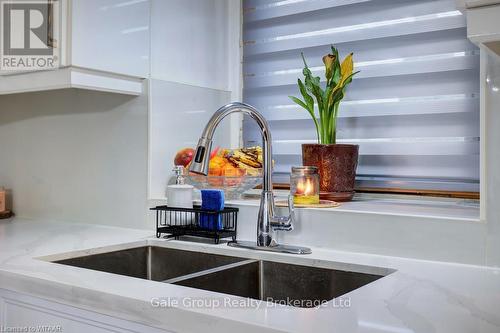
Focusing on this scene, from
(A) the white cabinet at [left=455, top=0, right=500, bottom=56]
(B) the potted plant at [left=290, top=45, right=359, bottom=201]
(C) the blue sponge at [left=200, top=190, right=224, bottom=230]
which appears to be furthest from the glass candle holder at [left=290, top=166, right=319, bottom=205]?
(A) the white cabinet at [left=455, top=0, right=500, bottom=56]

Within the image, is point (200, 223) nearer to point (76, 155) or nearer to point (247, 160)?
point (247, 160)

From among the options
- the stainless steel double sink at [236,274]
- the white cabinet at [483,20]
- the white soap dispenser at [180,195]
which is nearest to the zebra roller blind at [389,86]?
the white soap dispenser at [180,195]

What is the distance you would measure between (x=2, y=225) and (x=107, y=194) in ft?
1.41

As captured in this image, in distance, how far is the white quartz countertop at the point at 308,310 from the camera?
0.89 meters

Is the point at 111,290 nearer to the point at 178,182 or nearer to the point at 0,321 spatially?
the point at 0,321

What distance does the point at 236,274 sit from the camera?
1.44m

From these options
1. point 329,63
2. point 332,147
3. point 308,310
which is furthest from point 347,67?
point 308,310

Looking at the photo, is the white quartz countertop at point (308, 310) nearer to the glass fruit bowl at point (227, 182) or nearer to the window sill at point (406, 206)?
the window sill at point (406, 206)

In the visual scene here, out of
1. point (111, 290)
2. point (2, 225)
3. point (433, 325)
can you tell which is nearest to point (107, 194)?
point (2, 225)

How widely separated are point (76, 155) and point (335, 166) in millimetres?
994

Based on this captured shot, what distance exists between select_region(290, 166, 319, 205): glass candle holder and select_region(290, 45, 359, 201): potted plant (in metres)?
0.10

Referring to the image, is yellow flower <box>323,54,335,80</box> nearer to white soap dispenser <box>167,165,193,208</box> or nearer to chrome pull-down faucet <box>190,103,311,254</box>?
chrome pull-down faucet <box>190,103,311,254</box>

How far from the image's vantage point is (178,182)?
68.2 inches

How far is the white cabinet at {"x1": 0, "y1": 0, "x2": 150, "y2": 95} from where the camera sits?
159 cm
